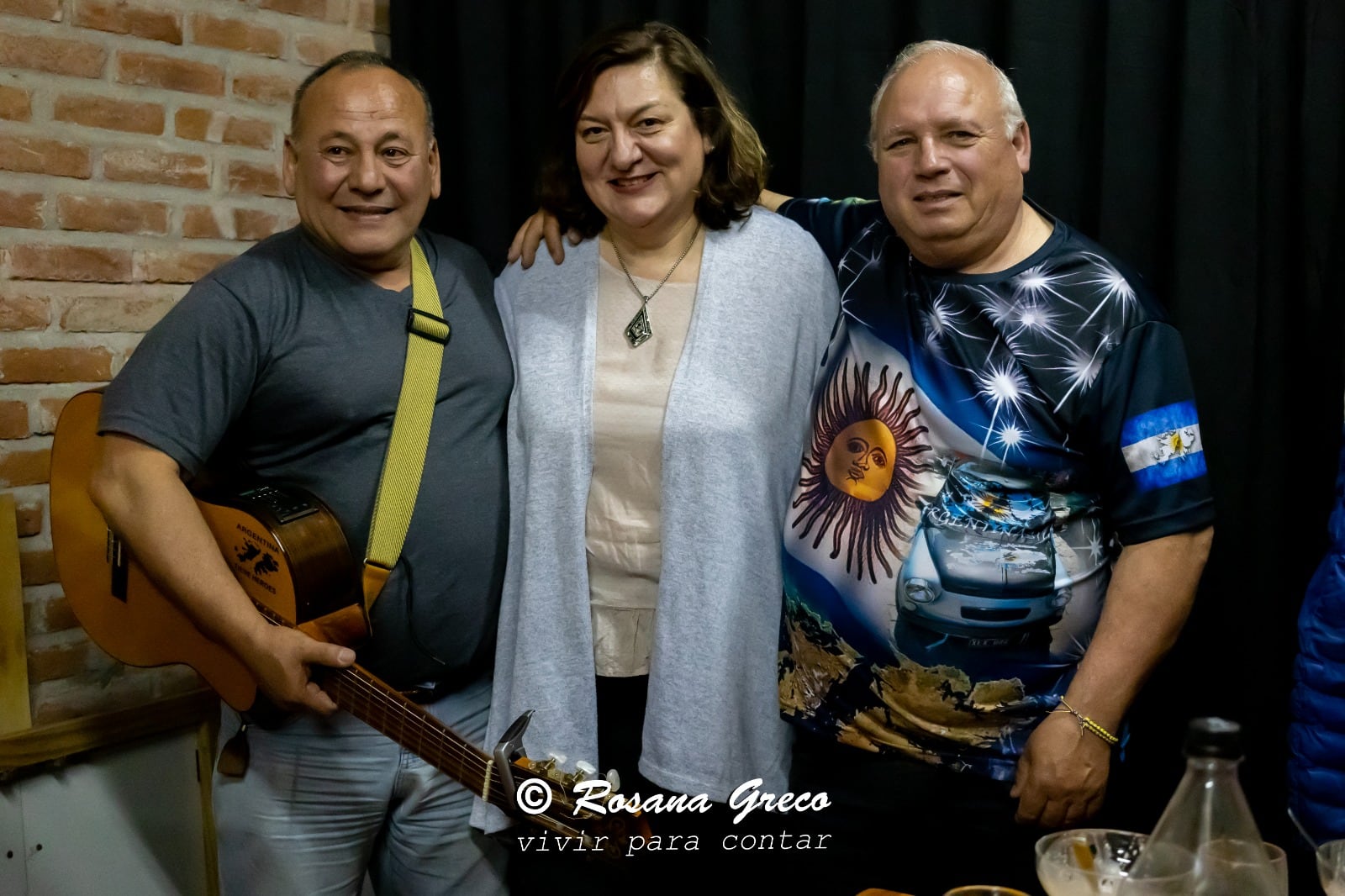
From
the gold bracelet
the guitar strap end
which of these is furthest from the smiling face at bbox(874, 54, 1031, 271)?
the guitar strap end

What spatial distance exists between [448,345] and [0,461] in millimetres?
932

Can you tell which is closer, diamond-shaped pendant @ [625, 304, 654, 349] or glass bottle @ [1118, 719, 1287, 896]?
glass bottle @ [1118, 719, 1287, 896]

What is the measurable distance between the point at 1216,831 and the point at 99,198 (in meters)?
2.11

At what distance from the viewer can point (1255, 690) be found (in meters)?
1.76

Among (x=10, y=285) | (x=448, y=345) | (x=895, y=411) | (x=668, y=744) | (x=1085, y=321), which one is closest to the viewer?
(x=1085, y=321)

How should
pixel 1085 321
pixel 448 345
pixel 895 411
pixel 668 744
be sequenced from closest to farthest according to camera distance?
pixel 1085 321 → pixel 895 411 → pixel 668 744 → pixel 448 345

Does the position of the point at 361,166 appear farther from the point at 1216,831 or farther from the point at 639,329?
the point at 1216,831

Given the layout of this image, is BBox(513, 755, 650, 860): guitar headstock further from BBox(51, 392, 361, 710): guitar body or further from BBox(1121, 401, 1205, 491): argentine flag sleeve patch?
BBox(1121, 401, 1205, 491): argentine flag sleeve patch

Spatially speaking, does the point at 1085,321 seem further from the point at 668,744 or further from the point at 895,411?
the point at 668,744

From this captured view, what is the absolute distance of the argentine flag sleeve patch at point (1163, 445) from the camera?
1.41 metres

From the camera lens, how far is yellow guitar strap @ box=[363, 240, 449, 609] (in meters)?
1.68

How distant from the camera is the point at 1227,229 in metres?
1.72

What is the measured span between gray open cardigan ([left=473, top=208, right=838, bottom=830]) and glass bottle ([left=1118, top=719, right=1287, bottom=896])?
804mm

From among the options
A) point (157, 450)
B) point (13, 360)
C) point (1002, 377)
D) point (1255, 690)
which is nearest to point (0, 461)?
point (13, 360)
